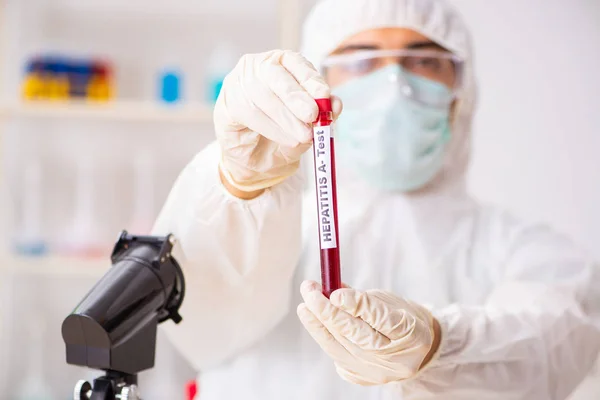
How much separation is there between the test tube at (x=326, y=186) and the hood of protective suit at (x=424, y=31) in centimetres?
57

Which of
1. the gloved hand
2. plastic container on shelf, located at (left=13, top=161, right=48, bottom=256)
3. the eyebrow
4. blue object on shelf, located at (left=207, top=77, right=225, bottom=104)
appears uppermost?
blue object on shelf, located at (left=207, top=77, right=225, bottom=104)

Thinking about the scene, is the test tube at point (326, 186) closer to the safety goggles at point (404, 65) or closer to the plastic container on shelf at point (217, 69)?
the safety goggles at point (404, 65)

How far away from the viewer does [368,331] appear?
792mm

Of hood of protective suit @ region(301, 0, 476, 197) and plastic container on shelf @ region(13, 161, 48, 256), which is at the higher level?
hood of protective suit @ region(301, 0, 476, 197)

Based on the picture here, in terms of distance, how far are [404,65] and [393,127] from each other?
0.12m

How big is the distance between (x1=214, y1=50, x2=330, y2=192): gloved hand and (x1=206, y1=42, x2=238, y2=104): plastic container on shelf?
122 cm

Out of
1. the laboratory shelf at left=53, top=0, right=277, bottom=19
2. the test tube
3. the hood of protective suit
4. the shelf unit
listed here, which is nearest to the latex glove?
the test tube

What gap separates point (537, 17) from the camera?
6.37 feet

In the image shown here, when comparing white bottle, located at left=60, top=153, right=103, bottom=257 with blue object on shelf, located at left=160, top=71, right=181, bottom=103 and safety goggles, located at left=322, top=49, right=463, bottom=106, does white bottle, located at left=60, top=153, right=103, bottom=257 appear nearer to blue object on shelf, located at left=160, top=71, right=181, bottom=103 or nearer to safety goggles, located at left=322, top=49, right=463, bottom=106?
blue object on shelf, located at left=160, top=71, right=181, bottom=103

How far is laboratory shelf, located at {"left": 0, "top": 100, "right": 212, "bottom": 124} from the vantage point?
6.72 ft

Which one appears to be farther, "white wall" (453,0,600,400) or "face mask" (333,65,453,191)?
"white wall" (453,0,600,400)

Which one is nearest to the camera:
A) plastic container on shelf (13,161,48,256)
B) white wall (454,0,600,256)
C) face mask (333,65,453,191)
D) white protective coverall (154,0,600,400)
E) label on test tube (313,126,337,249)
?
label on test tube (313,126,337,249)

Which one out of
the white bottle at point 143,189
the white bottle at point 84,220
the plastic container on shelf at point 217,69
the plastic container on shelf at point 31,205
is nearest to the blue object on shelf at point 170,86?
the plastic container on shelf at point 217,69

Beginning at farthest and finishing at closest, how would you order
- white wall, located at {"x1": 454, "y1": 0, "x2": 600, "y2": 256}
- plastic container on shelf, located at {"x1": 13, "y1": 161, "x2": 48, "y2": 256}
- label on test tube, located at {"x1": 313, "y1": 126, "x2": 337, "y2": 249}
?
plastic container on shelf, located at {"x1": 13, "y1": 161, "x2": 48, "y2": 256}
white wall, located at {"x1": 454, "y1": 0, "x2": 600, "y2": 256}
label on test tube, located at {"x1": 313, "y1": 126, "x2": 337, "y2": 249}
